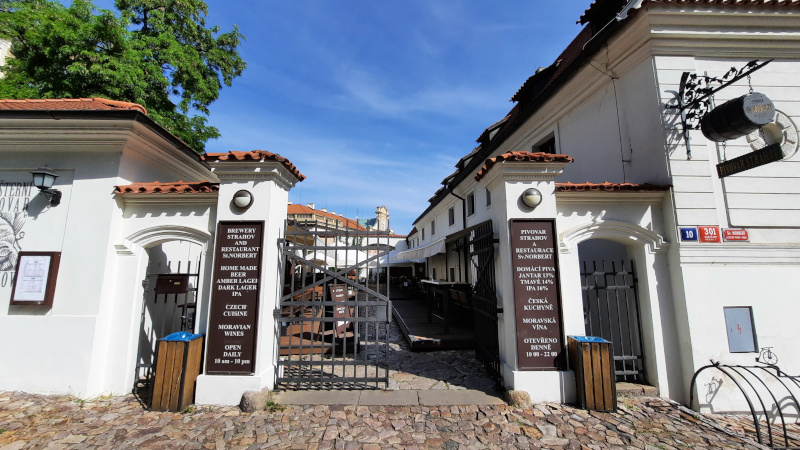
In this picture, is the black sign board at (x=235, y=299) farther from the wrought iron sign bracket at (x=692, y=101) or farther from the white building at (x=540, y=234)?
the wrought iron sign bracket at (x=692, y=101)

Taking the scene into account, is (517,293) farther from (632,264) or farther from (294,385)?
(294,385)

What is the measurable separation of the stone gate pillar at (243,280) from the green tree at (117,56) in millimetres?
8400

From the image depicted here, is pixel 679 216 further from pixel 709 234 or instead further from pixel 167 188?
pixel 167 188

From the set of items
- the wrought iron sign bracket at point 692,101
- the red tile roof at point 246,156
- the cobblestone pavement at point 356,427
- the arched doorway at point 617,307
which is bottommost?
the cobblestone pavement at point 356,427

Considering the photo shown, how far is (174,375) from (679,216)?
7682mm

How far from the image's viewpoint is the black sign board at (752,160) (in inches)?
147

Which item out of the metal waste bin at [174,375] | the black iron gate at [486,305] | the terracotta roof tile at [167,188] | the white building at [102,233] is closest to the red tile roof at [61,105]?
the white building at [102,233]

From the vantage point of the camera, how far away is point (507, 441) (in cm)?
335

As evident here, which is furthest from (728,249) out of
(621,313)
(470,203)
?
(470,203)

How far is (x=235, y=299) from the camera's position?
4.41 metres

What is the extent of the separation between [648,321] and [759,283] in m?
1.65

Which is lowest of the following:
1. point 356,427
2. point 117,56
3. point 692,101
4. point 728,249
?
point 356,427

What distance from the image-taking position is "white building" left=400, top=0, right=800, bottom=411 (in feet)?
14.4

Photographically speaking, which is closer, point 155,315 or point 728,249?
point 728,249
